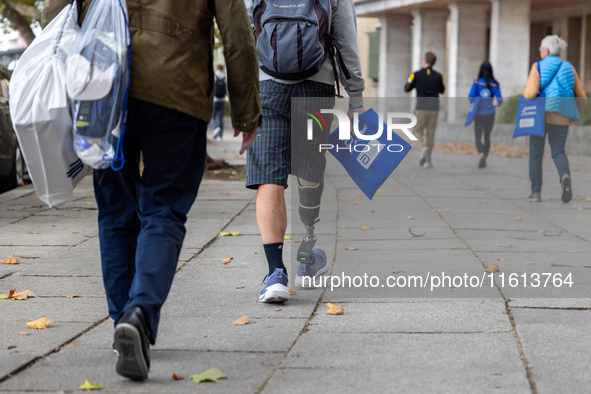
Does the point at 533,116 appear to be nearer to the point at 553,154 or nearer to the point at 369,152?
the point at 553,154

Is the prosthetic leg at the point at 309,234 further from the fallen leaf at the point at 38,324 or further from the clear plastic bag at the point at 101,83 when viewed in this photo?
the clear plastic bag at the point at 101,83

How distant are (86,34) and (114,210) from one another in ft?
2.21

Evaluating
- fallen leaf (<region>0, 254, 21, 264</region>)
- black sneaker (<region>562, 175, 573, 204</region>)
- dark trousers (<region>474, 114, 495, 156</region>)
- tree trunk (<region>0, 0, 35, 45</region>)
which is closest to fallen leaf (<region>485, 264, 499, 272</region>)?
fallen leaf (<region>0, 254, 21, 264</region>)

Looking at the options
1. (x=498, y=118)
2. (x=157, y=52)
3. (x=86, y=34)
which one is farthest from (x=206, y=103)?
(x=498, y=118)

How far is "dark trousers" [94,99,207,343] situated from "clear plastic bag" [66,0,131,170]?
0.13 metres

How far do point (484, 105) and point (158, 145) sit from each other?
9.82 m

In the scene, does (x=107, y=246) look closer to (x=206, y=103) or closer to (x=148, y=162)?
(x=148, y=162)

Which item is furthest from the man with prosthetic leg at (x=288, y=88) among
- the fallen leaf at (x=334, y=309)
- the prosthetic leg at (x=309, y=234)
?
Result: the fallen leaf at (x=334, y=309)

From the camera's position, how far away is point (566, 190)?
784cm

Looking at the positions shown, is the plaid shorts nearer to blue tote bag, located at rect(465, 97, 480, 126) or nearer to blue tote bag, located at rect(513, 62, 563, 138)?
blue tote bag, located at rect(513, 62, 563, 138)

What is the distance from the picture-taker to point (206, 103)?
2910mm

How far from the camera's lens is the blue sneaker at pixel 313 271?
13.8 ft

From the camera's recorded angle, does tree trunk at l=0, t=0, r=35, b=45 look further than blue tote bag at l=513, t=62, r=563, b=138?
Yes

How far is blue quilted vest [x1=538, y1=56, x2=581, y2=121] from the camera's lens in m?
7.87
